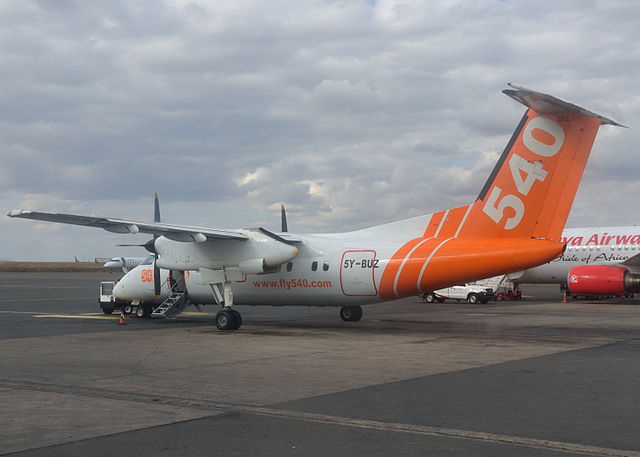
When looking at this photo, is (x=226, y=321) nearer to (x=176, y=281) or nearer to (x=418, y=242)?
(x=176, y=281)

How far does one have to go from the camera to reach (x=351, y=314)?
23.6 meters

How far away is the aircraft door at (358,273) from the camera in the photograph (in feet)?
64.8

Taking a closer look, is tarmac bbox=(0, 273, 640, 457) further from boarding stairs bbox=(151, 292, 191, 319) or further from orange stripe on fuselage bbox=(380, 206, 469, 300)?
boarding stairs bbox=(151, 292, 191, 319)

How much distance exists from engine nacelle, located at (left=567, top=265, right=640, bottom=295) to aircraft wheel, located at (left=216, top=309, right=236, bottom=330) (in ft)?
64.1

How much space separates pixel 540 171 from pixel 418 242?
153 inches

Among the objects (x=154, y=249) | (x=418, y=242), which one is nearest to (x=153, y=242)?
(x=154, y=249)

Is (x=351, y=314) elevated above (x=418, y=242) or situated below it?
below

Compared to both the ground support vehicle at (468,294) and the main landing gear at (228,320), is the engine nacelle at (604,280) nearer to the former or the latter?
the ground support vehicle at (468,294)

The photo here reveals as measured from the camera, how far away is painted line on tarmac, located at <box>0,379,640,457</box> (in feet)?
23.2

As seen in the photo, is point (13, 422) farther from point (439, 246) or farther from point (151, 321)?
point (151, 321)

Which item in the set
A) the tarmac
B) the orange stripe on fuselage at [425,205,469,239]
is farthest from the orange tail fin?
the tarmac

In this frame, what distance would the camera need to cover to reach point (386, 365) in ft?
43.3

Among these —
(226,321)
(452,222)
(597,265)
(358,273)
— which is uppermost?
(452,222)

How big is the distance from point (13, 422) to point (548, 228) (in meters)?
14.1
